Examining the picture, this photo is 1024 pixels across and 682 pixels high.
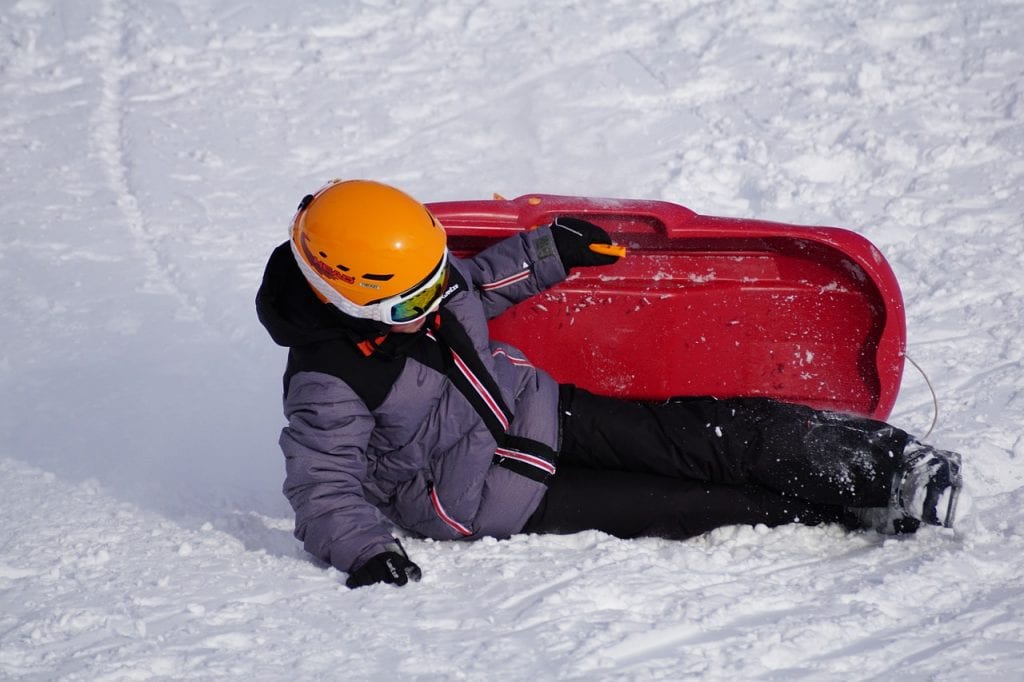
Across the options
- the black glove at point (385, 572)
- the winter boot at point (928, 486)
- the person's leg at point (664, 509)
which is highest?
the winter boot at point (928, 486)

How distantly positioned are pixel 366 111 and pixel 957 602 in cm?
377

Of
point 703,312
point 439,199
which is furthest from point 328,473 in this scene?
point 439,199

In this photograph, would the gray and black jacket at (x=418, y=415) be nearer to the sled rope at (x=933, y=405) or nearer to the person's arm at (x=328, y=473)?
the person's arm at (x=328, y=473)

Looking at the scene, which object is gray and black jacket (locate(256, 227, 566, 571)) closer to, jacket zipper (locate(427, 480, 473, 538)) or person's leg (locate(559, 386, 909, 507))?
jacket zipper (locate(427, 480, 473, 538))

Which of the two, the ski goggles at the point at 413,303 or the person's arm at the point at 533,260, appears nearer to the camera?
the ski goggles at the point at 413,303

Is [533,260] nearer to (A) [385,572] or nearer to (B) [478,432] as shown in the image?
(B) [478,432]

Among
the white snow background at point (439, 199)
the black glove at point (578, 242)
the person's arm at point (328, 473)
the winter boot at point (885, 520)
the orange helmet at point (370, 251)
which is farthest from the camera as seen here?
the black glove at point (578, 242)

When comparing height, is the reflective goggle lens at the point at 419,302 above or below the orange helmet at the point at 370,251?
below

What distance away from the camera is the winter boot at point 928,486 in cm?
263

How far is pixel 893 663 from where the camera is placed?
7.39 ft

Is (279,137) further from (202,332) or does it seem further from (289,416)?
(289,416)

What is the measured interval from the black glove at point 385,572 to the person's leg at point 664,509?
41 cm

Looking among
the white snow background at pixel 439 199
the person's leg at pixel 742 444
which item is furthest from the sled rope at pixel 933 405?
the person's leg at pixel 742 444

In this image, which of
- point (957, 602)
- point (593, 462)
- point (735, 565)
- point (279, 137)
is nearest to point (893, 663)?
point (957, 602)
